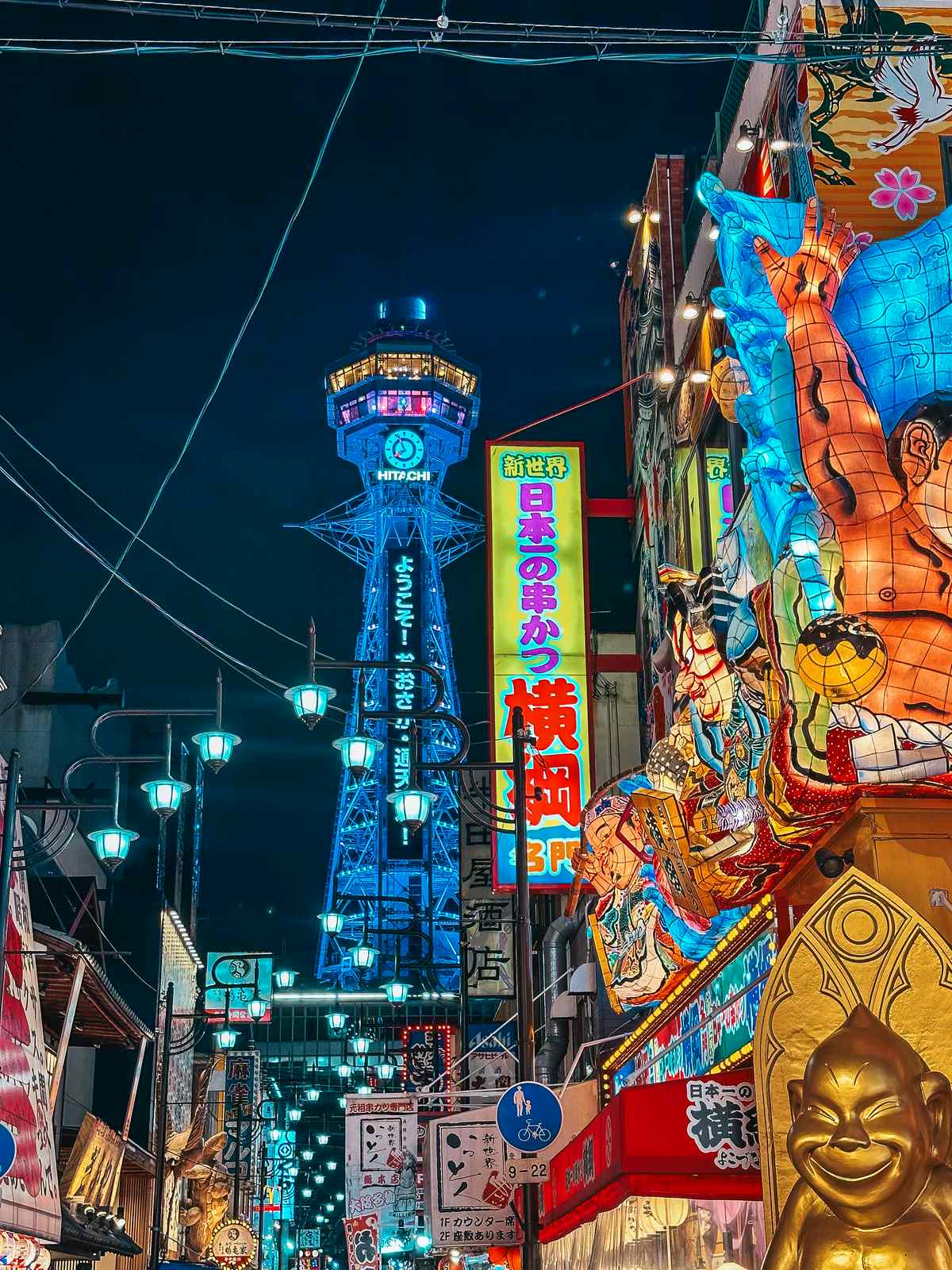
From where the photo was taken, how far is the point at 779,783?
11.4 m

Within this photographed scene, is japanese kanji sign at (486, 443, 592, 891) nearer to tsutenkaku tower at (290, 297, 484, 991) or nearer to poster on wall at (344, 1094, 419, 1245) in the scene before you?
poster on wall at (344, 1094, 419, 1245)

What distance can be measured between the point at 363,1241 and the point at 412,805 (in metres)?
18.4

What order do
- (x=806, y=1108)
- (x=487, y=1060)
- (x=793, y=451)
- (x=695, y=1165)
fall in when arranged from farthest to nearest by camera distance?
(x=487, y=1060)
(x=793, y=451)
(x=695, y=1165)
(x=806, y=1108)

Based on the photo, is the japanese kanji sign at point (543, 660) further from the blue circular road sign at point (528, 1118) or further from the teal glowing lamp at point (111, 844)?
the blue circular road sign at point (528, 1118)

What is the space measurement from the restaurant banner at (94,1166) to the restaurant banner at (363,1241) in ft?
17.5

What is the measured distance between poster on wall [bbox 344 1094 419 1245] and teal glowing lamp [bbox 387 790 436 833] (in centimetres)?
1303

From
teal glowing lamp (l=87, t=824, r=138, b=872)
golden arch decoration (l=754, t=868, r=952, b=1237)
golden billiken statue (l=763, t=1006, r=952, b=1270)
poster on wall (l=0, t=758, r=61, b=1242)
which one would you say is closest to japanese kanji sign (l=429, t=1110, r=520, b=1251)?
poster on wall (l=0, t=758, r=61, b=1242)

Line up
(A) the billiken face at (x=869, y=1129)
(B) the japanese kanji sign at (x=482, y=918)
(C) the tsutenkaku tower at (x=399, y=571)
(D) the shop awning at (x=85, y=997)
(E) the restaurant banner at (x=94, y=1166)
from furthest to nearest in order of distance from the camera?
(C) the tsutenkaku tower at (x=399, y=571) → (B) the japanese kanji sign at (x=482, y=918) → (E) the restaurant banner at (x=94, y=1166) → (D) the shop awning at (x=85, y=997) → (A) the billiken face at (x=869, y=1129)

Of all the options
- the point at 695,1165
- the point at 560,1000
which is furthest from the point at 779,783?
the point at 560,1000

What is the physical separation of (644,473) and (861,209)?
1163 centimetres

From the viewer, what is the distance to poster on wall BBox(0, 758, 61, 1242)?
19984 mm

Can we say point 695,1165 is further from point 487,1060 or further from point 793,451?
point 487,1060

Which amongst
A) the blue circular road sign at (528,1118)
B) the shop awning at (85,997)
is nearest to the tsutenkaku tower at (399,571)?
the shop awning at (85,997)

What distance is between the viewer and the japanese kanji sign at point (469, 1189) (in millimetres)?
20359
